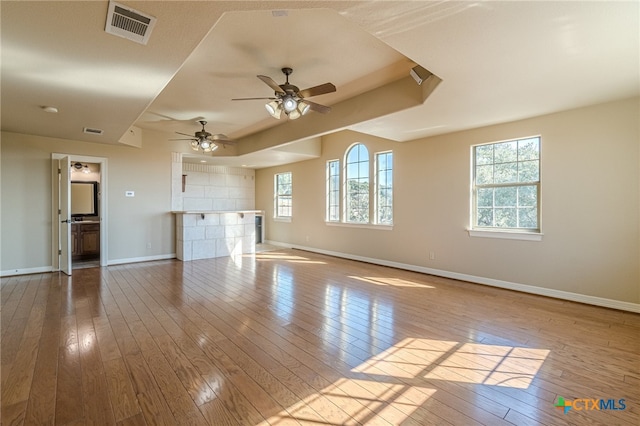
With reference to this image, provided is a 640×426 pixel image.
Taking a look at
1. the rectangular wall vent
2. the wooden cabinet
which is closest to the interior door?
the rectangular wall vent

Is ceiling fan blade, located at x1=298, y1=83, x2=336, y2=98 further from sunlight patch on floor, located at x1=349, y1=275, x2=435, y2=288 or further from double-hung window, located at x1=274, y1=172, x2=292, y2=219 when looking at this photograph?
double-hung window, located at x1=274, y1=172, x2=292, y2=219

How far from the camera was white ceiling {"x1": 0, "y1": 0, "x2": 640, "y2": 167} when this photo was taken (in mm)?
1970

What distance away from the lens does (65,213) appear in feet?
17.3

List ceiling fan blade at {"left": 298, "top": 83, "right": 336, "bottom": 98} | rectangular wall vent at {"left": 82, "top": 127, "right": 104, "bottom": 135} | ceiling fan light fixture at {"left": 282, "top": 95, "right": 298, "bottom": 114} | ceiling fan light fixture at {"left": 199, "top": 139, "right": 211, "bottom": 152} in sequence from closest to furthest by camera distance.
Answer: ceiling fan blade at {"left": 298, "top": 83, "right": 336, "bottom": 98}, ceiling fan light fixture at {"left": 282, "top": 95, "right": 298, "bottom": 114}, rectangular wall vent at {"left": 82, "top": 127, "right": 104, "bottom": 135}, ceiling fan light fixture at {"left": 199, "top": 139, "right": 211, "bottom": 152}

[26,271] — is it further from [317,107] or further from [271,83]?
[317,107]

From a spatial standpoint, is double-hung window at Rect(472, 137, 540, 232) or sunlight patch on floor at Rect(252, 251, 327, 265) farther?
sunlight patch on floor at Rect(252, 251, 327, 265)

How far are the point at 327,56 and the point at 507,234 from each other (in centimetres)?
371

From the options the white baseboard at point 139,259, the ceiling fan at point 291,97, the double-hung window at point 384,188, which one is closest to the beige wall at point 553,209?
the double-hung window at point 384,188

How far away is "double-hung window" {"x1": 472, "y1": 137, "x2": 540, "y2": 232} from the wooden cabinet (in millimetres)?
8100

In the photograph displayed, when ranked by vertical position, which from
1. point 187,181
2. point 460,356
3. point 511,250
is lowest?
point 460,356

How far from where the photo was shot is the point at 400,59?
334cm

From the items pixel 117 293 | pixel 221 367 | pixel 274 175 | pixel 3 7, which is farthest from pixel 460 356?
pixel 274 175

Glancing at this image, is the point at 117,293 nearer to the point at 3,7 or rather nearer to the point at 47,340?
the point at 47,340

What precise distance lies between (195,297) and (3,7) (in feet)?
10.9
